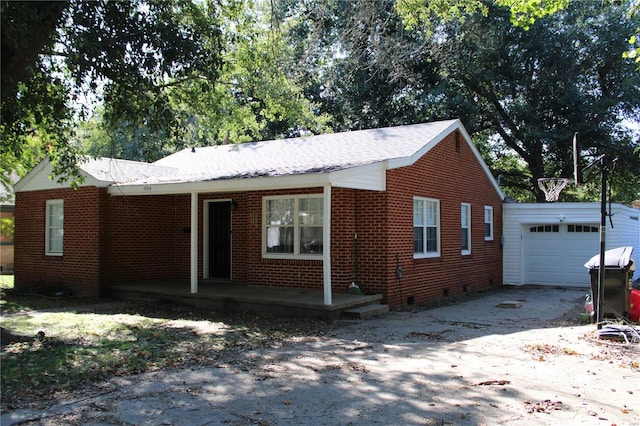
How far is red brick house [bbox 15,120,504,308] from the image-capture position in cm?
1135

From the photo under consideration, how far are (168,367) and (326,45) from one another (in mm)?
13735

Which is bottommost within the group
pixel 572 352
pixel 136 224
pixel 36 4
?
pixel 572 352

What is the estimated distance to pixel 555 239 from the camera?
58.6ft

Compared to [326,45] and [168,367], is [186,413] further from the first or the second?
[326,45]

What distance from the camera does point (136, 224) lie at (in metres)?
14.2

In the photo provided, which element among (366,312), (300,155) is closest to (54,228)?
(300,155)

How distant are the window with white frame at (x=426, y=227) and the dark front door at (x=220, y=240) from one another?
15.7ft

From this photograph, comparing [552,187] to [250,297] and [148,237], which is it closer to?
[250,297]

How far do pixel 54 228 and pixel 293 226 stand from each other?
730 cm

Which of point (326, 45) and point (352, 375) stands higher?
point (326, 45)

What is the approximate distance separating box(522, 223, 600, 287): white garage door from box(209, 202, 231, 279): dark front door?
10375mm

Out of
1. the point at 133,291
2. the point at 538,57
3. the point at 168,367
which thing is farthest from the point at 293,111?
the point at 538,57

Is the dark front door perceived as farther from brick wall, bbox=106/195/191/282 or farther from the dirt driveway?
the dirt driveway

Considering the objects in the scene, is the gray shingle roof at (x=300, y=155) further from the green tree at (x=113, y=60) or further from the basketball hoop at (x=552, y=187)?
the basketball hoop at (x=552, y=187)
